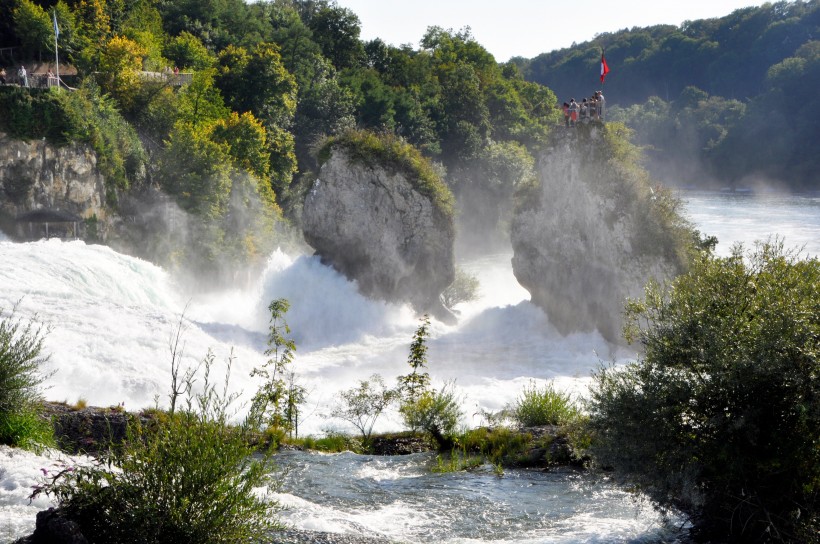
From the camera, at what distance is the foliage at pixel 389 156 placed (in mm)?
40250

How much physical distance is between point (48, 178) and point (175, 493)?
110ft

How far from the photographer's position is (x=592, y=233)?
37219mm

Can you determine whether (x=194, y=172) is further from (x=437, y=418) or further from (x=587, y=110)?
(x=437, y=418)

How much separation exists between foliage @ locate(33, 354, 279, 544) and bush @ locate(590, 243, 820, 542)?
16.9 ft

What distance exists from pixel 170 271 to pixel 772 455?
121 ft

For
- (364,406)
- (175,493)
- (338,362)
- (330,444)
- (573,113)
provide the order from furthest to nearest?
(573,113), (338,362), (364,406), (330,444), (175,493)

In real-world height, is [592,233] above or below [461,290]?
above

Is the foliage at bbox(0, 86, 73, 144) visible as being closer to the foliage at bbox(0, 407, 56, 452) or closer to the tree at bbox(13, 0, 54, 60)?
the tree at bbox(13, 0, 54, 60)

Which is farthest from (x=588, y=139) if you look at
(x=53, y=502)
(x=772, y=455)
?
(x=53, y=502)

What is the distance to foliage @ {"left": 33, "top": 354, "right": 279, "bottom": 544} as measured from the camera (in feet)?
32.1

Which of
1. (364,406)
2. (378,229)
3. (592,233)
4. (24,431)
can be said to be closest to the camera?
(24,431)

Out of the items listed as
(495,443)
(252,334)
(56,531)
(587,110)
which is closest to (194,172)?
(252,334)

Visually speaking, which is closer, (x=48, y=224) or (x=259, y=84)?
(x=48, y=224)

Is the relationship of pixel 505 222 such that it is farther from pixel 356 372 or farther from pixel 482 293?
pixel 356 372
